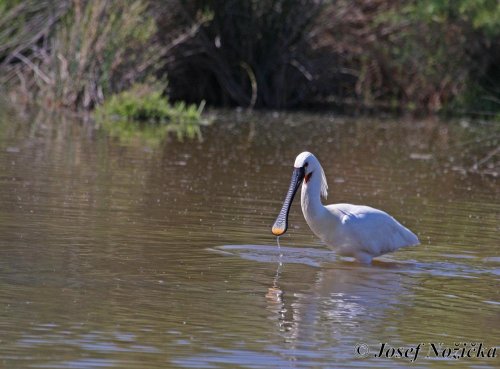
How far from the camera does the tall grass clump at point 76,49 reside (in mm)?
22688

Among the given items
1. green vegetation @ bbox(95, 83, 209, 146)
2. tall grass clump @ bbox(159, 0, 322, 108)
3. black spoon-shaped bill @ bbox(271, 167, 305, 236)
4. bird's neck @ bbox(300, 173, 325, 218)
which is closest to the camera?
bird's neck @ bbox(300, 173, 325, 218)

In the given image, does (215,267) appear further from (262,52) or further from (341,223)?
(262,52)

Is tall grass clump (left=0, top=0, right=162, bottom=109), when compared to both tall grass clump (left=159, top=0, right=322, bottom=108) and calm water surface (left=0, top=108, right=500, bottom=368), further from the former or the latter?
calm water surface (left=0, top=108, right=500, bottom=368)

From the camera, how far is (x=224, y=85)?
1113 inches

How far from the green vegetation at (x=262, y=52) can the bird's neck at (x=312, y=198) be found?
41.1ft

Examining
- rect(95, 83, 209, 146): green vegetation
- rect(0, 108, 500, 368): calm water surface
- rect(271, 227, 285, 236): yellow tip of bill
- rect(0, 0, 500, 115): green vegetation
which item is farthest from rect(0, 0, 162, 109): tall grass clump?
rect(271, 227, 285, 236): yellow tip of bill

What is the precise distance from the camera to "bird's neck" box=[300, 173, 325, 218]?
9.86 meters

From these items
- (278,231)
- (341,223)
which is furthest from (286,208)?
(341,223)

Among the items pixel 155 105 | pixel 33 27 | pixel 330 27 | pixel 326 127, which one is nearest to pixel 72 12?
pixel 33 27

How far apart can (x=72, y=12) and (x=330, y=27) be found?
7317 millimetres

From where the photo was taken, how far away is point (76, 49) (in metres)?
22.7

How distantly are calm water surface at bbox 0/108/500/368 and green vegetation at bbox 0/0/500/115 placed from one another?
6.03 meters

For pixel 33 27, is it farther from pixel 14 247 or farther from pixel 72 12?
pixel 14 247

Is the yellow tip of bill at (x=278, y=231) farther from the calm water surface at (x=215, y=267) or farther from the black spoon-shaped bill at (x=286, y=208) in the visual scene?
the calm water surface at (x=215, y=267)
